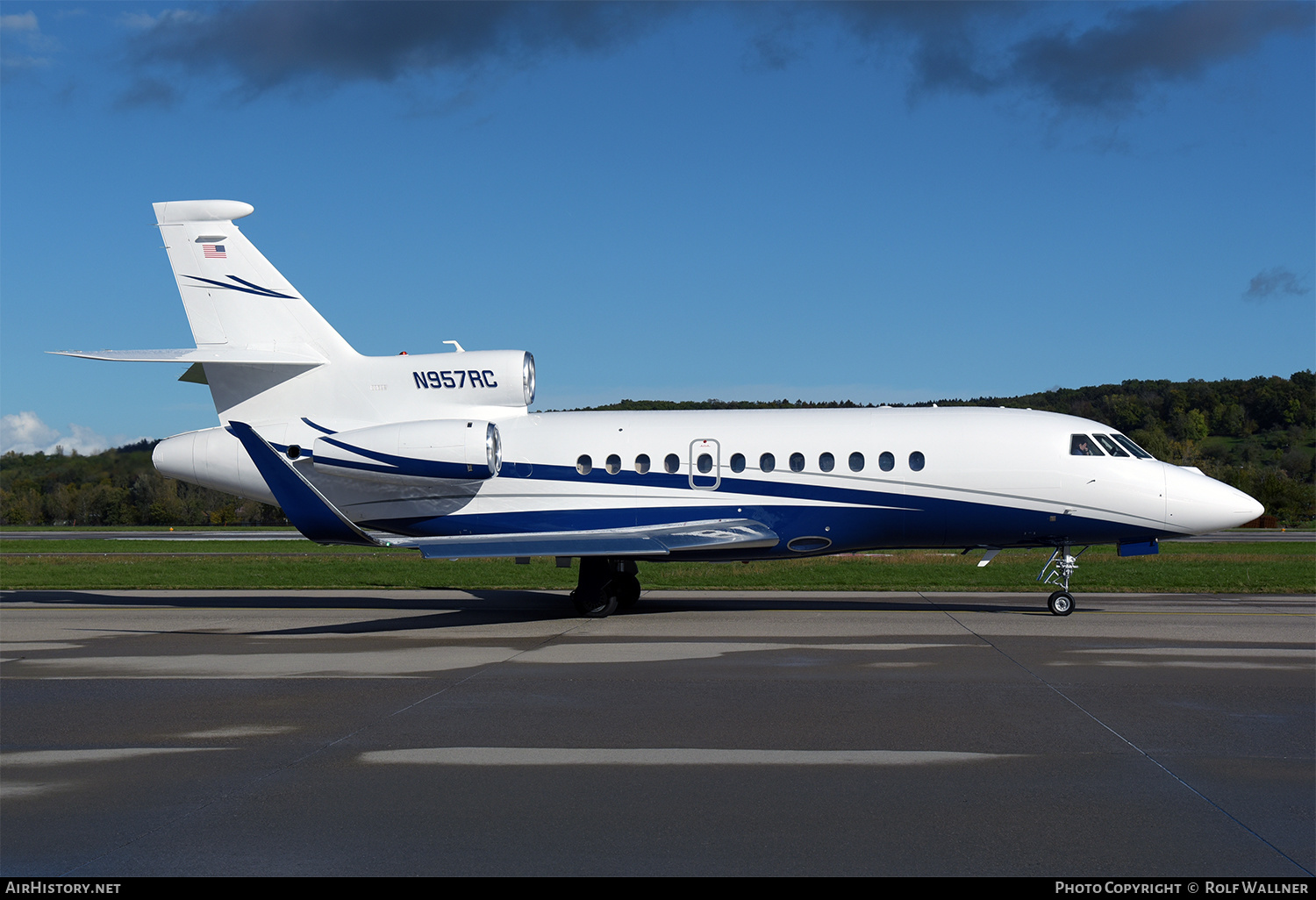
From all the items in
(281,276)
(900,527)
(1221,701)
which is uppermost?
(281,276)

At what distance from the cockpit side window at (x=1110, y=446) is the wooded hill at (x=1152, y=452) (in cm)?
3285

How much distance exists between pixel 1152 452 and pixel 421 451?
70991 millimetres

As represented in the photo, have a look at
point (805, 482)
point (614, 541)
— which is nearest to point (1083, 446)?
point (805, 482)

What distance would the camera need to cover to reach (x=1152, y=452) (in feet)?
254

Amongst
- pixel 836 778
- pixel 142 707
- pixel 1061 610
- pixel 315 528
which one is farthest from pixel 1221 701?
pixel 315 528

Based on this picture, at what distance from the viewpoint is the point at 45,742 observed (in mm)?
9203

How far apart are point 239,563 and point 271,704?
80.1ft

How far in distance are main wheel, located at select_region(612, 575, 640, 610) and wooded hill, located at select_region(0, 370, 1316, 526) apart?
3445 cm

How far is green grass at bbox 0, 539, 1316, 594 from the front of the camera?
2505 centimetres

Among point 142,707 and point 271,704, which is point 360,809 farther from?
point 142,707

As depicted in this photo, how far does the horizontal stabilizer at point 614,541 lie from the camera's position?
51.7 ft

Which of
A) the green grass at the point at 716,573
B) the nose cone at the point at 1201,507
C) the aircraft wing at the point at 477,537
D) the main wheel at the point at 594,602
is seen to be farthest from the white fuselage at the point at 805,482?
the green grass at the point at 716,573

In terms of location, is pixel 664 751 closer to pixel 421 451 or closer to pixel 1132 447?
pixel 421 451

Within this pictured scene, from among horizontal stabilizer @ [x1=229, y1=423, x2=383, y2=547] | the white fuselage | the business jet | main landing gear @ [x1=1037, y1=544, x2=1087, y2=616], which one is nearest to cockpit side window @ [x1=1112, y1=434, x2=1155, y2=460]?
the business jet
